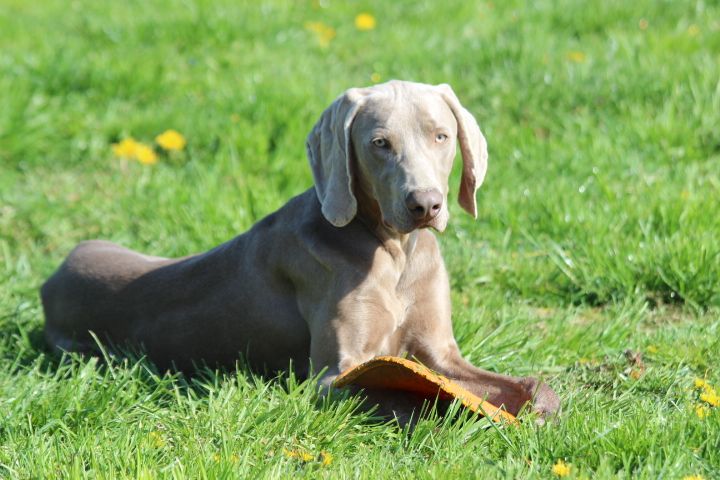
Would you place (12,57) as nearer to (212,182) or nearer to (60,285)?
(212,182)

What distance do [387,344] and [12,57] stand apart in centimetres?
378

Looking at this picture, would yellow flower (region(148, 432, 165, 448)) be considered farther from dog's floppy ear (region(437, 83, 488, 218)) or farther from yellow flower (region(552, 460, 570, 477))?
dog's floppy ear (region(437, 83, 488, 218))

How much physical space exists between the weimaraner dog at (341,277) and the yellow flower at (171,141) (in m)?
1.70

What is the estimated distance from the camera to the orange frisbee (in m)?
3.19

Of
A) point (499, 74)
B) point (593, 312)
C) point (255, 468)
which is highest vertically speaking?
point (499, 74)

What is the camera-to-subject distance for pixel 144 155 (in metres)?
5.74

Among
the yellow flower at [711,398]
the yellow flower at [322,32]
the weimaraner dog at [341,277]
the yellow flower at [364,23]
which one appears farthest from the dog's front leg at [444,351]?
the yellow flower at [364,23]

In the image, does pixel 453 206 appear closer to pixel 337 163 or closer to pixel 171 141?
pixel 171 141

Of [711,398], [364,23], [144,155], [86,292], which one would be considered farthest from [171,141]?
[711,398]

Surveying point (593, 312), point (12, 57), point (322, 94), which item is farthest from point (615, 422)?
point (12, 57)

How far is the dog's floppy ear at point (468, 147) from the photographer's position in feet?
11.9

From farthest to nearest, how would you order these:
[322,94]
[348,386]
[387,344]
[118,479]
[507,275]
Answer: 1. [322,94]
2. [507,275]
3. [387,344]
4. [348,386]
5. [118,479]

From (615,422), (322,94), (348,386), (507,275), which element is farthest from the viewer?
(322,94)

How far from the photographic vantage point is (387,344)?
3.63 meters
